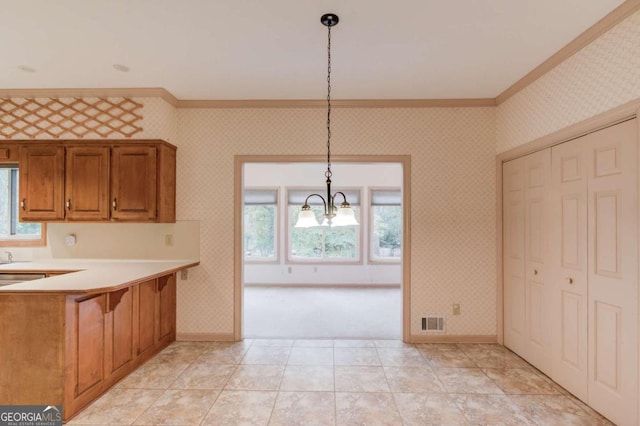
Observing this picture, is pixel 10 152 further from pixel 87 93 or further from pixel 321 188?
pixel 321 188

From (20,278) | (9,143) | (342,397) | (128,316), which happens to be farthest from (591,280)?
(9,143)

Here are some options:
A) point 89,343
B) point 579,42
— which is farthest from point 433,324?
point 89,343

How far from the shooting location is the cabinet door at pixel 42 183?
10.9ft

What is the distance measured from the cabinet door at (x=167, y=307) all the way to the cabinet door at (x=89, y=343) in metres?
0.84

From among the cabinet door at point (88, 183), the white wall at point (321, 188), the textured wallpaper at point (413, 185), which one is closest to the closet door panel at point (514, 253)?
the textured wallpaper at point (413, 185)

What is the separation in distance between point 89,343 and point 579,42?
→ 4.27 m

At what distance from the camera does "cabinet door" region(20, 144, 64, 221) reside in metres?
3.31

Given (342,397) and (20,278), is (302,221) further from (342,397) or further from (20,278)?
(20,278)

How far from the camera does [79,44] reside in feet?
8.30

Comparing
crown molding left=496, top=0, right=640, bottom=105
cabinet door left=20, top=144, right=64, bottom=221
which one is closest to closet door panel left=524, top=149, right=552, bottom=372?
crown molding left=496, top=0, right=640, bottom=105

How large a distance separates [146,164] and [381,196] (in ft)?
15.5

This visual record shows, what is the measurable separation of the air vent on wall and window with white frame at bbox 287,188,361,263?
330 cm

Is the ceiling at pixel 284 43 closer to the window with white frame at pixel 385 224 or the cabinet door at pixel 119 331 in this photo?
the cabinet door at pixel 119 331

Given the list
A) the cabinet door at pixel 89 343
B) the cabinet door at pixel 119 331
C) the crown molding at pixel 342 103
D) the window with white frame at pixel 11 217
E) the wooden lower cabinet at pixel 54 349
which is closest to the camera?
the wooden lower cabinet at pixel 54 349
